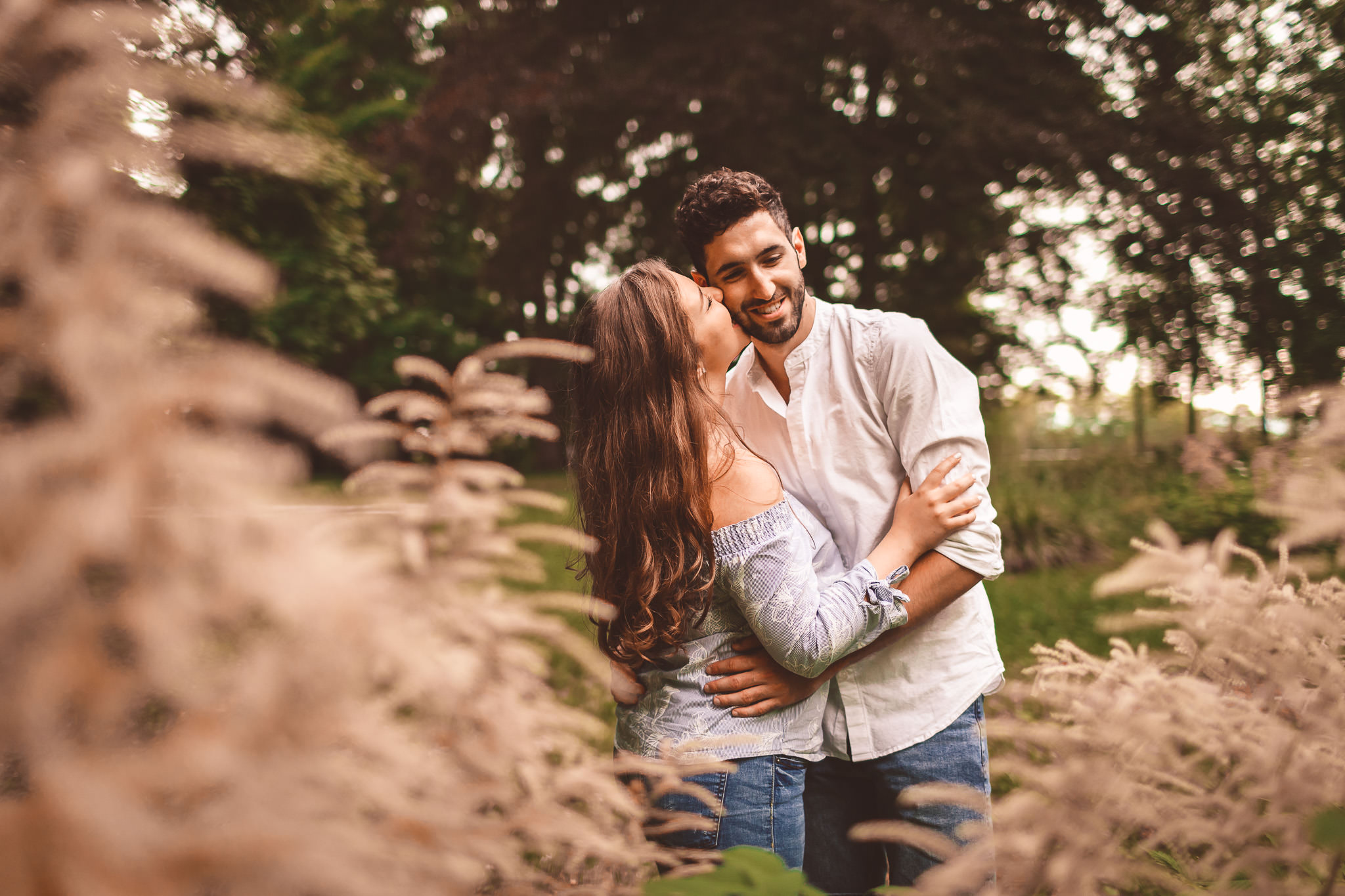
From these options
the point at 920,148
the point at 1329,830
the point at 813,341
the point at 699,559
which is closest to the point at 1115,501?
the point at 920,148

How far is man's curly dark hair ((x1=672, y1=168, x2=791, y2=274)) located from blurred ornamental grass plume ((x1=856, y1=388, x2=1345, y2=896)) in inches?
60.5

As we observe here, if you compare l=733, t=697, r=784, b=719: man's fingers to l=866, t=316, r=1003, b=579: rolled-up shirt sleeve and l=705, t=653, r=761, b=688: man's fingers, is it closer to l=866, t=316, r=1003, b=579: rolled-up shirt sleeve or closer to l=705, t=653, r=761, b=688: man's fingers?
l=705, t=653, r=761, b=688: man's fingers

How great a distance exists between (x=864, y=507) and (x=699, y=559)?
586 mm

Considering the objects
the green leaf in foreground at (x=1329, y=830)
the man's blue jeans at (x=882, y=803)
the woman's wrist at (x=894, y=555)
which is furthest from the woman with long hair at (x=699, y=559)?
the green leaf in foreground at (x=1329, y=830)

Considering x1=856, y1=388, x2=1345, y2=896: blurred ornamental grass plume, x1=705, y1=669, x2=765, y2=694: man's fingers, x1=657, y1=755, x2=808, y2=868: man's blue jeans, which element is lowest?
x1=657, y1=755, x2=808, y2=868: man's blue jeans

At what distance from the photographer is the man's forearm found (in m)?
1.98

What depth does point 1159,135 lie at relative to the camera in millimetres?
7707

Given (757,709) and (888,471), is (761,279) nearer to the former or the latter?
(888,471)

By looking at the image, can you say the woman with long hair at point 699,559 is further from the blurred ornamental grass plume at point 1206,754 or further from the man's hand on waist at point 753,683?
the blurred ornamental grass plume at point 1206,754

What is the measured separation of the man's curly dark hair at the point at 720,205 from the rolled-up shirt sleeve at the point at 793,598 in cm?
101

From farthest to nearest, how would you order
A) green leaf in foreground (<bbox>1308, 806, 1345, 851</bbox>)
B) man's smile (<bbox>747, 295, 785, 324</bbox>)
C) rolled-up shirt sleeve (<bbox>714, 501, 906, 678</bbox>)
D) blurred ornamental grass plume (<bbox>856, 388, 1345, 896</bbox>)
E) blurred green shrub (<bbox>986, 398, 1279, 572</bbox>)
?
blurred green shrub (<bbox>986, 398, 1279, 572</bbox>), man's smile (<bbox>747, 295, 785, 324</bbox>), rolled-up shirt sleeve (<bbox>714, 501, 906, 678</bbox>), blurred ornamental grass plume (<bbox>856, 388, 1345, 896</bbox>), green leaf in foreground (<bbox>1308, 806, 1345, 851</bbox>)

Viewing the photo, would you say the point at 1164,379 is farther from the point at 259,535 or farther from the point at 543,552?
the point at 259,535

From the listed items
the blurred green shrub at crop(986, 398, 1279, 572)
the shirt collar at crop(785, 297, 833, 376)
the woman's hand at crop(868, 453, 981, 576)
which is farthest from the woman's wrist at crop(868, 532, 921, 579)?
the blurred green shrub at crop(986, 398, 1279, 572)

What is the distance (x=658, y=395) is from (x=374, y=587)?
1300 mm
